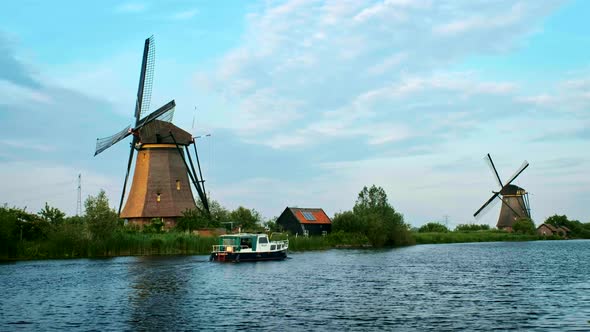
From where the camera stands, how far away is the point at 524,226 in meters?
128

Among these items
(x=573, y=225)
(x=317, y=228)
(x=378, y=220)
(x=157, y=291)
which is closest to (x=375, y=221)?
(x=378, y=220)

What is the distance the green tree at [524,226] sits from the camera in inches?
5064

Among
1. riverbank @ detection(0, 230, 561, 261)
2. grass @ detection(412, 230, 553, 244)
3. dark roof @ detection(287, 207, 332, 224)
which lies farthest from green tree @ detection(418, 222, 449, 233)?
riverbank @ detection(0, 230, 561, 261)

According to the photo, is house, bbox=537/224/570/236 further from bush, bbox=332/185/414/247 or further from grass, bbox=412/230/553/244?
bush, bbox=332/185/414/247

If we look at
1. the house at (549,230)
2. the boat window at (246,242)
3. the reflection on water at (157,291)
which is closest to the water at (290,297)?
the reflection on water at (157,291)

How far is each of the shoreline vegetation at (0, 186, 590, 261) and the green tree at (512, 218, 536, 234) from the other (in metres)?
32.2

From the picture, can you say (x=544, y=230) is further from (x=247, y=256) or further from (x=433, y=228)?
(x=247, y=256)

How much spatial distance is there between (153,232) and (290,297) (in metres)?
41.1

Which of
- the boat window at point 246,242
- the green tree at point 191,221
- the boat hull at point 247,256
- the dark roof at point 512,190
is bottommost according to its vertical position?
the boat hull at point 247,256

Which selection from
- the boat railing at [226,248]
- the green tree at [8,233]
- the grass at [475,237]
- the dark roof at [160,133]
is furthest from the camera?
the grass at [475,237]

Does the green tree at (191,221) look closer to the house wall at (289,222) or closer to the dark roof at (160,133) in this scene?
the dark roof at (160,133)

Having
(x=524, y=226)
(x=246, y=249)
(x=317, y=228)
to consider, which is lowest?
(x=246, y=249)

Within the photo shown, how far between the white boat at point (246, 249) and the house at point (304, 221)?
30.9 metres

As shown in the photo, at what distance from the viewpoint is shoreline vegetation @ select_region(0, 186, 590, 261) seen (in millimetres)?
57719
